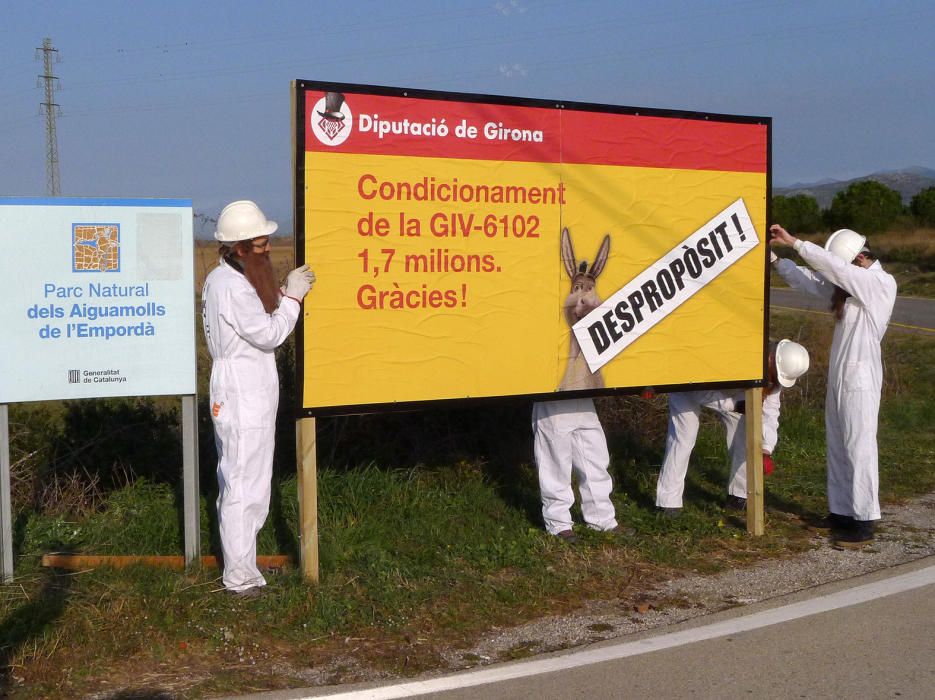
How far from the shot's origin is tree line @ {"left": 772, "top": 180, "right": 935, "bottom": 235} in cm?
5388

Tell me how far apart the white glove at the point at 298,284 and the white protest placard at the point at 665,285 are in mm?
1794

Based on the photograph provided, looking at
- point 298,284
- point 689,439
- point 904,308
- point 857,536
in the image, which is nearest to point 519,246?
point 298,284

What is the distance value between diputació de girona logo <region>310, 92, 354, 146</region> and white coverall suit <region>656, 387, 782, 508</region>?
3042mm

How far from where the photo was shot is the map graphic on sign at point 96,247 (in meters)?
5.66

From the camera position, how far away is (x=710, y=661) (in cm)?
485

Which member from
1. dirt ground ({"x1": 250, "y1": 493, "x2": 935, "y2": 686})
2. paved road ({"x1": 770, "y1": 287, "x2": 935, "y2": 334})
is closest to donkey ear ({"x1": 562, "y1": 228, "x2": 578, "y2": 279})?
dirt ground ({"x1": 250, "y1": 493, "x2": 935, "y2": 686})

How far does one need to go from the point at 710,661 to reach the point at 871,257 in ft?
11.4

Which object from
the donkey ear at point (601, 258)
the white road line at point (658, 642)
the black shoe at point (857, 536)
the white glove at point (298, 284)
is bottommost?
the white road line at point (658, 642)

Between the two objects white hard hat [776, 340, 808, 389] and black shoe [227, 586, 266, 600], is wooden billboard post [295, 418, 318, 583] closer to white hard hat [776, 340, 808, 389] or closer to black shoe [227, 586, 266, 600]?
black shoe [227, 586, 266, 600]

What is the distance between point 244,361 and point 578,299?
2.08m

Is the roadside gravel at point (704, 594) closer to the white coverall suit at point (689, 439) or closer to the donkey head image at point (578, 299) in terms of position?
the white coverall suit at point (689, 439)

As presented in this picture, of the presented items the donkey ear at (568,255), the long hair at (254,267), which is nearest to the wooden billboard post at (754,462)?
the donkey ear at (568,255)

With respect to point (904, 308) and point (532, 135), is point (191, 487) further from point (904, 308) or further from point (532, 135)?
point (904, 308)

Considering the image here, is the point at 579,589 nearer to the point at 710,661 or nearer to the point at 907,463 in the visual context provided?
the point at 710,661
